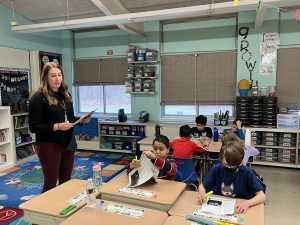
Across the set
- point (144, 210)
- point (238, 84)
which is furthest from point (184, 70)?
point (144, 210)

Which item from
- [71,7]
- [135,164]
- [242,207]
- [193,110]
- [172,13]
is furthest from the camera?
[193,110]

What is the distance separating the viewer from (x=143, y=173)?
1.75 meters

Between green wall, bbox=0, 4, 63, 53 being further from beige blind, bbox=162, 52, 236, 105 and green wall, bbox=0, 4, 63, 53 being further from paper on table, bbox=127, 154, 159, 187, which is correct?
paper on table, bbox=127, 154, 159, 187

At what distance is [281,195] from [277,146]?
1313 millimetres

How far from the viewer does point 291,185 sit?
12.3ft

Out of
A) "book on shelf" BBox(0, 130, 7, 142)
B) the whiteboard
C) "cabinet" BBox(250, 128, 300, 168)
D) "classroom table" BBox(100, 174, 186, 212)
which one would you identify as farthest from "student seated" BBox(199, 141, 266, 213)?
the whiteboard

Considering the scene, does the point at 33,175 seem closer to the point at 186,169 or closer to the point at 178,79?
the point at 186,169

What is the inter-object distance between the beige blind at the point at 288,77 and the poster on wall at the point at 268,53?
3.5 inches

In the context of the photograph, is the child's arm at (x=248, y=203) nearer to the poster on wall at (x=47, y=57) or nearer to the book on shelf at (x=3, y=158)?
the book on shelf at (x=3, y=158)

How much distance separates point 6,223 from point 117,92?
3939 mm

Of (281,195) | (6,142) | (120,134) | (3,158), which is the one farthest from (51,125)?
(120,134)

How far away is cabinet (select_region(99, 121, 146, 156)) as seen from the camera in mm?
5418

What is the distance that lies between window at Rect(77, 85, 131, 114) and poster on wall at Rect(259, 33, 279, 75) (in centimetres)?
301

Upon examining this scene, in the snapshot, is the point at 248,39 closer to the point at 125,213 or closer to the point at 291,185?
the point at 291,185
